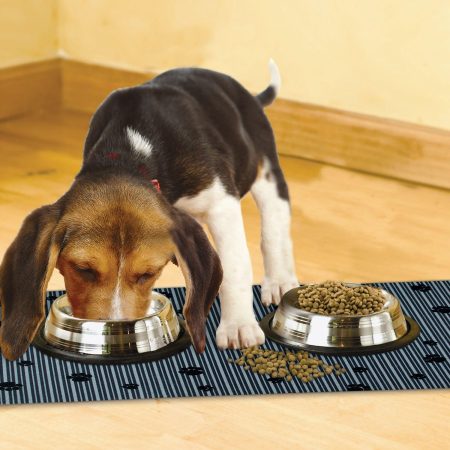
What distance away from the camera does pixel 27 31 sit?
655 centimetres

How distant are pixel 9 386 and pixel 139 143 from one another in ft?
2.73

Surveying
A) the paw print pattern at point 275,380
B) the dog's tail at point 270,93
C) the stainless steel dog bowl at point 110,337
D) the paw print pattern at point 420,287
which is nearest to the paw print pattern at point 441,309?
the paw print pattern at point 420,287

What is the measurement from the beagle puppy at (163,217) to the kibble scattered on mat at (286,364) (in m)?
0.10

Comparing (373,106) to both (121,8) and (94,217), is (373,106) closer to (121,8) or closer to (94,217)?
(121,8)

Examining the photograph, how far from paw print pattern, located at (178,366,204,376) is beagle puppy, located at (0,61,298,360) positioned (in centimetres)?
9

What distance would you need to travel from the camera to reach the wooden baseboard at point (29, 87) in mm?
6520

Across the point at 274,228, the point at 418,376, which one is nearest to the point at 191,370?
the point at 418,376

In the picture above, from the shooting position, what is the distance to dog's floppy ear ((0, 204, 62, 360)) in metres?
2.95

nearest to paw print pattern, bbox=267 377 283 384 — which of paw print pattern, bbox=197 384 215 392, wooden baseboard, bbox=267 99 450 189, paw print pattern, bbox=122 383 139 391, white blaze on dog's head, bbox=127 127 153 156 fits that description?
paw print pattern, bbox=197 384 215 392

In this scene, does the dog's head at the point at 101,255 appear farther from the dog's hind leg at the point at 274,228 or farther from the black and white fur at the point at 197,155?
the dog's hind leg at the point at 274,228

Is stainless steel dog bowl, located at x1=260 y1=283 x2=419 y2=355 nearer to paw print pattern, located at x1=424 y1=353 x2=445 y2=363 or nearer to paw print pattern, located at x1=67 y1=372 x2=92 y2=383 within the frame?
paw print pattern, located at x1=424 y1=353 x2=445 y2=363

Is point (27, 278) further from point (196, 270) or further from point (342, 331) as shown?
point (342, 331)

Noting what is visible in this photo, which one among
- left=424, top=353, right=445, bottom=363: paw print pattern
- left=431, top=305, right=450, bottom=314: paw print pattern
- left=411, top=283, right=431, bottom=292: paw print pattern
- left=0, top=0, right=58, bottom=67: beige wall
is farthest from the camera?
left=0, top=0, right=58, bottom=67: beige wall

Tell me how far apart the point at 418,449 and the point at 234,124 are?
4.58 ft
